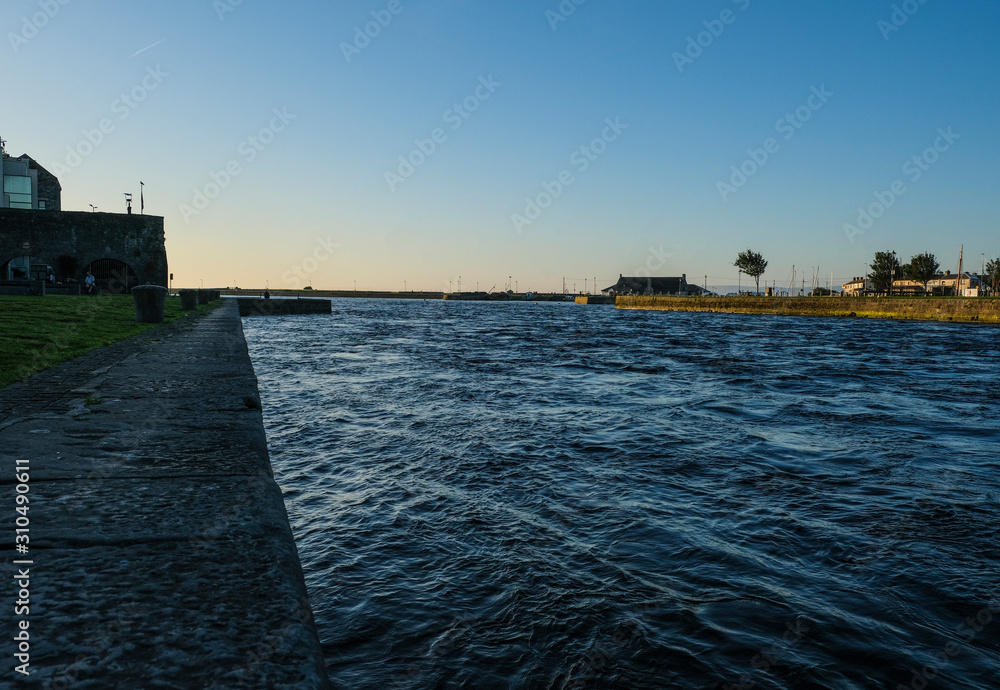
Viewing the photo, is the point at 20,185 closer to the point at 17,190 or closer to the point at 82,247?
the point at 17,190

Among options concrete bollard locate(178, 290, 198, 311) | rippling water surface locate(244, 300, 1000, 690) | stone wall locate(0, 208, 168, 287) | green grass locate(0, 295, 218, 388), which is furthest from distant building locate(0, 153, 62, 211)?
rippling water surface locate(244, 300, 1000, 690)

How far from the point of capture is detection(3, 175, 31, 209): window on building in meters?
46.4

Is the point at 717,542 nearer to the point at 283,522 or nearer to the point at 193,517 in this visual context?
the point at 283,522

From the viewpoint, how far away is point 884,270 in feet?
293

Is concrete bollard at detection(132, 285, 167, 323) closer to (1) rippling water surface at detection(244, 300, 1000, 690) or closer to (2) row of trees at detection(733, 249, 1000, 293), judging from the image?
(1) rippling water surface at detection(244, 300, 1000, 690)

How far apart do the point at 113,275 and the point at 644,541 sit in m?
44.4

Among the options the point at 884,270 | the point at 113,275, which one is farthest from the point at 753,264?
the point at 113,275

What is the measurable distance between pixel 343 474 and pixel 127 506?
3.24 meters

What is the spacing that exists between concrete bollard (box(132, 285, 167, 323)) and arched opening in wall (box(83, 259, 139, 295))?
27985mm

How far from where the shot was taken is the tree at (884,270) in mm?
89125

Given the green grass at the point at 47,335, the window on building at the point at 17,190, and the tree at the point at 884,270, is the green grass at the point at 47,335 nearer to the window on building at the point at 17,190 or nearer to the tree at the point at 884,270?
the window on building at the point at 17,190

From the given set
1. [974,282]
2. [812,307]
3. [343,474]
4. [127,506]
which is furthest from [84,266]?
[974,282]

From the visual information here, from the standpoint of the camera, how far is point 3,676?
4.43 ft

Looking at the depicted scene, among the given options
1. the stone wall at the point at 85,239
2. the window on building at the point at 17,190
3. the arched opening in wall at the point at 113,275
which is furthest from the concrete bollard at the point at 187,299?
the window on building at the point at 17,190
